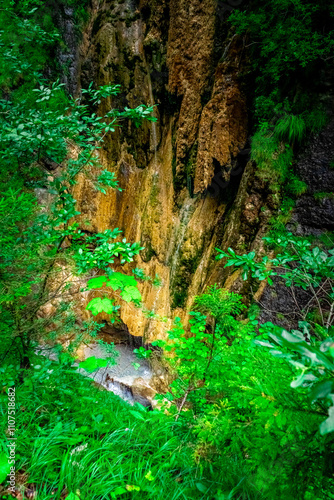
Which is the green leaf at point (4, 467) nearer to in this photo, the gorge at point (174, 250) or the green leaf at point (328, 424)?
the gorge at point (174, 250)

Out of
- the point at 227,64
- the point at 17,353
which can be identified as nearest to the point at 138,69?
the point at 227,64

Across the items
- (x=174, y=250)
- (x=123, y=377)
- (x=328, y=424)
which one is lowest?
(x=123, y=377)

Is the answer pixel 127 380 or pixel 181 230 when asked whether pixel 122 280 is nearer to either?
pixel 181 230

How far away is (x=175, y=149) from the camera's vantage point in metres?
6.86

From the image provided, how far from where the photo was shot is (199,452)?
1.39m

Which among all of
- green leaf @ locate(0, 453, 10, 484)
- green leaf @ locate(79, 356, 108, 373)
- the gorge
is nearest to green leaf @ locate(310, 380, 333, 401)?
the gorge

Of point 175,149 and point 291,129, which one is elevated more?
point 291,129

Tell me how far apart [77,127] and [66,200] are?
0.60 metres

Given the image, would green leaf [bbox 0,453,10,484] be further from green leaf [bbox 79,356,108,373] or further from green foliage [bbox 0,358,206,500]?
green leaf [bbox 79,356,108,373]

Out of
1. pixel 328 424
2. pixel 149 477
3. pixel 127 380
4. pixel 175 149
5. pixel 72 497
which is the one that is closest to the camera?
pixel 328 424

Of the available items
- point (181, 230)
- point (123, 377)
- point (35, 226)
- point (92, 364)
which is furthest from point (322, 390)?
point (123, 377)

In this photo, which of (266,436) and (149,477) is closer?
(266,436)

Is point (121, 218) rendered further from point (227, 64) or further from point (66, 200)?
point (66, 200)

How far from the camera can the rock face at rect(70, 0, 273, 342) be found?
16.4ft
